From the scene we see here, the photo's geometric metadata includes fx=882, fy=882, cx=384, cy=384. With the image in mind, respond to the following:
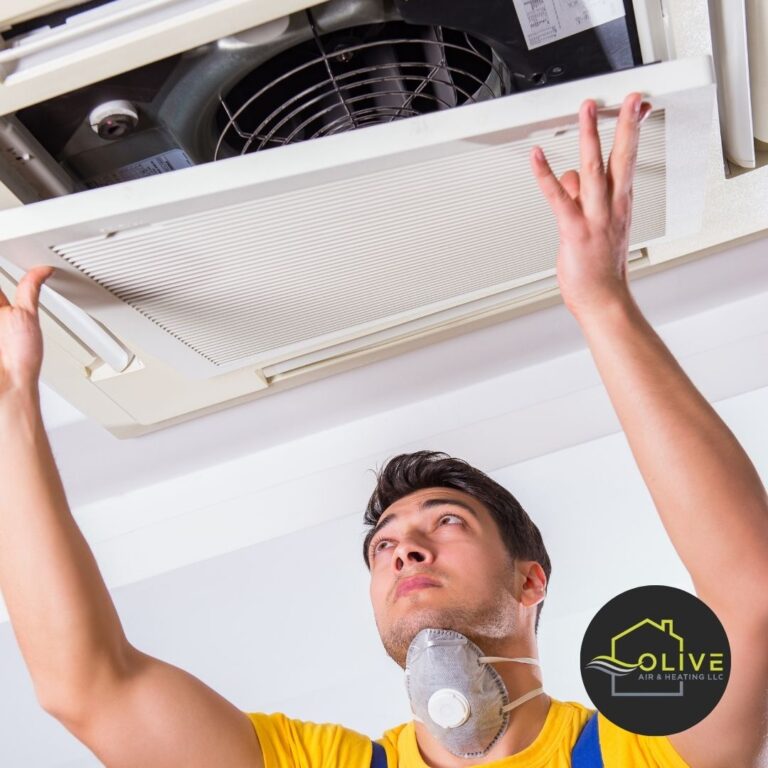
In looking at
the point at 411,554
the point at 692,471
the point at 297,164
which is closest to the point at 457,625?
the point at 411,554

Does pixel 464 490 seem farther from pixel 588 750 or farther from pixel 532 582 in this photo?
pixel 588 750

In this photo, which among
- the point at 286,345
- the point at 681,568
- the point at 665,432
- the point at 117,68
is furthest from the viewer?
the point at 681,568

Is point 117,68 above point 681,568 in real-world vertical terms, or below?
above

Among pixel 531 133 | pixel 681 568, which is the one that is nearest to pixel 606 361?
pixel 531 133

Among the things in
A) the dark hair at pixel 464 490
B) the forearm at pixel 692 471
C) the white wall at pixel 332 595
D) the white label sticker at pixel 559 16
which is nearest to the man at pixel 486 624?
the forearm at pixel 692 471

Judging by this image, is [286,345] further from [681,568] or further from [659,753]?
[681,568]

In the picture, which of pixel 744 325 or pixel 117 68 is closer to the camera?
pixel 117 68

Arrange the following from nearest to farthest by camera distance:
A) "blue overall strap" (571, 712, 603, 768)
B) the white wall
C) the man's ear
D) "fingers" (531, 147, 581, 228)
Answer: "fingers" (531, 147, 581, 228), "blue overall strap" (571, 712, 603, 768), the man's ear, the white wall

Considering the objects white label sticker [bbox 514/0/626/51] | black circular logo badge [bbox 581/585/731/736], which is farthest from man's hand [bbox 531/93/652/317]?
black circular logo badge [bbox 581/585/731/736]

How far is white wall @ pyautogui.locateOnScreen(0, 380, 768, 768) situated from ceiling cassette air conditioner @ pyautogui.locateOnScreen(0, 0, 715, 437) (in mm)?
570

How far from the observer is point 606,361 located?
94cm

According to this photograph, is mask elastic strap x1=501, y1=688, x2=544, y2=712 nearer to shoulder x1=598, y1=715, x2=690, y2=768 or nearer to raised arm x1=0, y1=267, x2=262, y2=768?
shoulder x1=598, y1=715, x2=690, y2=768

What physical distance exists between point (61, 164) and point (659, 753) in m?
0.98

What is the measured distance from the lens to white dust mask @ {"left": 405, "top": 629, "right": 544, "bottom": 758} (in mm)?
1130
